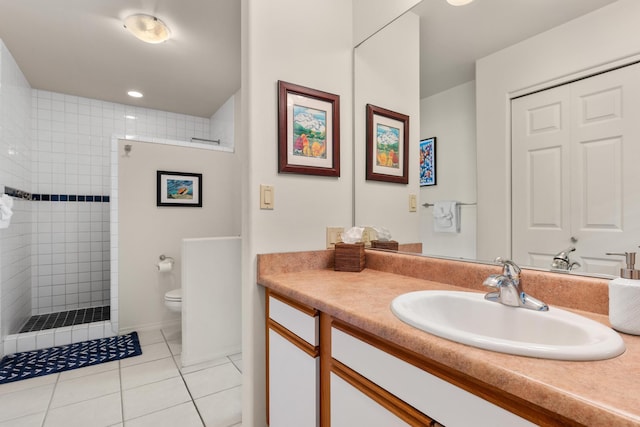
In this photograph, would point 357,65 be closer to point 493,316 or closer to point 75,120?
point 493,316

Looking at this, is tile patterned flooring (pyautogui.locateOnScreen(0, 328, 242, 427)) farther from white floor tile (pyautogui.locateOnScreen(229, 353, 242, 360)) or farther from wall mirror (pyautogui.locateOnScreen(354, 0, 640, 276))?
wall mirror (pyautogui.locateOnScreen(354, 0, 640, 276))

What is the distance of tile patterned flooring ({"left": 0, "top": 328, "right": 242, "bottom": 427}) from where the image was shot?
1.75m

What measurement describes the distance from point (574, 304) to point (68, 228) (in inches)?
177

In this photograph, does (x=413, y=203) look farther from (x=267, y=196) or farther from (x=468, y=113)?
(x=267, y=196)

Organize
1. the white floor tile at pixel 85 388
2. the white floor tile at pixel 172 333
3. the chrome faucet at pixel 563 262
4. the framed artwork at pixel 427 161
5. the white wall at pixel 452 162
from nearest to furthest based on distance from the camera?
the chrome faucet at pixel 563 262, the white wall at pixel 452 162, the framed artwork at pixel 427 161, the white floor tile at pixel 85 388, the white floor tile at pixel 172 333

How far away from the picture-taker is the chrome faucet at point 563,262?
98 cm

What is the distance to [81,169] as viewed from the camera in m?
3.69

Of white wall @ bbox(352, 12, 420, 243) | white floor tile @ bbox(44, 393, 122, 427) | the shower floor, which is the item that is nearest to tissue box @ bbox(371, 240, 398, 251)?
white wall @ bbox(352, 12, 420, 243)

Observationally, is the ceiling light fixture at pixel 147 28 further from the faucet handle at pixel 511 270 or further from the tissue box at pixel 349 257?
the faucet handle at pixel 511 270

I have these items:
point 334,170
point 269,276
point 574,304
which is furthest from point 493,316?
point 334,170

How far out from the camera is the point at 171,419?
176 centimetres

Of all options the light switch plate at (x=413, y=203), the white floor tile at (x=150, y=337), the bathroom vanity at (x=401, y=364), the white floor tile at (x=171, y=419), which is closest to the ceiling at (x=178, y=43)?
the light switch plate at (x=413, y=203)

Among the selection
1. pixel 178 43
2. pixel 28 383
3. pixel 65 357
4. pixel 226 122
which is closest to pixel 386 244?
pixel 178 43

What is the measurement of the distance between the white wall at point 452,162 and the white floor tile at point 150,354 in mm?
2292
